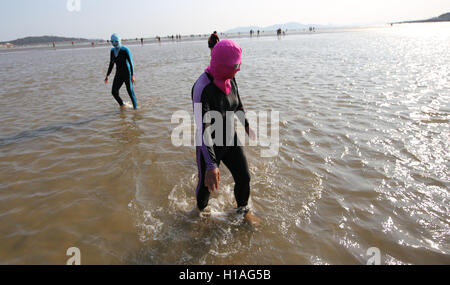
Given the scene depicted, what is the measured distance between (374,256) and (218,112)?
229 cm

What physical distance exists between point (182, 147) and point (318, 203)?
3036 mm

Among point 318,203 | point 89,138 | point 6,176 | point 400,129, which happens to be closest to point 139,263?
point 318,203

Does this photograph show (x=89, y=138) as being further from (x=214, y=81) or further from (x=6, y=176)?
(x=214, y=81)

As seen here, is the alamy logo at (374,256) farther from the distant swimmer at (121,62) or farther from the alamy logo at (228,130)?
the distant swimmer at (121,62)

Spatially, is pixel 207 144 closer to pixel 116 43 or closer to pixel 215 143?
pixel 215 143

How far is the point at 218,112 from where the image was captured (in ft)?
8.86

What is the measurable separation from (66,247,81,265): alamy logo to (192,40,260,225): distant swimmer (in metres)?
1.46

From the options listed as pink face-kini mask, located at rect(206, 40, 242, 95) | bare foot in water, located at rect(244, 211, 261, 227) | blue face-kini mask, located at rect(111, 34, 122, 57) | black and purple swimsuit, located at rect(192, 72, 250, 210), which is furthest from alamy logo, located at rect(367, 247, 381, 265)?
blue face-kini mask, located at rect(111, 34, 122, 57)

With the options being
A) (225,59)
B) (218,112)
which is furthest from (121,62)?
(225,59)

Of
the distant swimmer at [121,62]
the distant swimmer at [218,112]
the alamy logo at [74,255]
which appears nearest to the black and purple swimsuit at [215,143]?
the distant swimmer at [218,112]

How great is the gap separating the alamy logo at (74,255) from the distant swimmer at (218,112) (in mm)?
1460

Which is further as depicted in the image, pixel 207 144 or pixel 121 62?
pixel 121 62

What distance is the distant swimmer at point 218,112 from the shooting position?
2.44 meters
